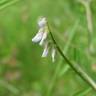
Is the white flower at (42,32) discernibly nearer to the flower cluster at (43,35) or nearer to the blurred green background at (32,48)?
the flower cluster at (43,35)

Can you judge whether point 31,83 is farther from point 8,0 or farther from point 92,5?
point 8,0

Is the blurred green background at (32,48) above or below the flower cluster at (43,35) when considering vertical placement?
below

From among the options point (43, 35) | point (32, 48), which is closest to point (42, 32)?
point (43, 35)

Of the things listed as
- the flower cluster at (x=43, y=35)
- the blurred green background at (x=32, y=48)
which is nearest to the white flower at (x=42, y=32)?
the flower cluster at (x=43, y=35)

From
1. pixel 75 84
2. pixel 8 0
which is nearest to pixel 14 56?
pixel 75 84

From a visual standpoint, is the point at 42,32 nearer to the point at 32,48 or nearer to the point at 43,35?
the point at 43,35

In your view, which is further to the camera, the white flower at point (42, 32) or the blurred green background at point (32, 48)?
the blurred green background at point (32, 48)

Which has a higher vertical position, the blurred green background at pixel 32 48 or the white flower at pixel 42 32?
the white flower at pixel 42 32

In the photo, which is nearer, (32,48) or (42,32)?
(42,32)
